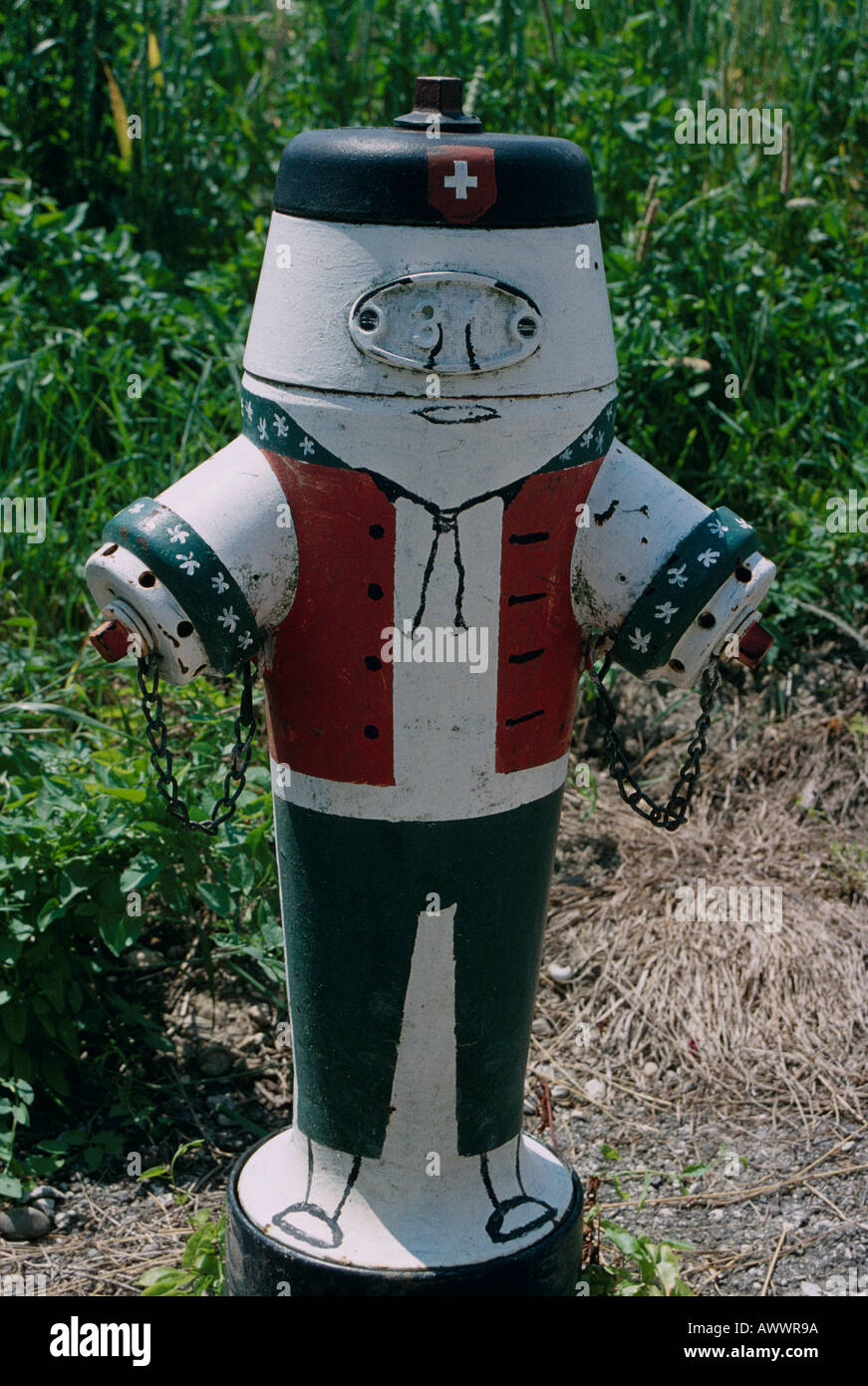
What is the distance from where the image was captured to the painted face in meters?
1.94

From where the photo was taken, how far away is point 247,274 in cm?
453

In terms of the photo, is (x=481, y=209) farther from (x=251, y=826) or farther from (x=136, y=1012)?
(x=136, y=1012)

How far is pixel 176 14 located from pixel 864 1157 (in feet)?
14.5

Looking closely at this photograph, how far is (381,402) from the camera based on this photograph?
6.45ft

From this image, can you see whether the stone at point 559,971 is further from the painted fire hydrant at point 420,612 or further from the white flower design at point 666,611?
the white flower design at point 666,611

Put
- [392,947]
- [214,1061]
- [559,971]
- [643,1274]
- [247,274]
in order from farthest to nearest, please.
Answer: [247,274]
[559,971]
[214,1061]
[643,1274]
[392,947]

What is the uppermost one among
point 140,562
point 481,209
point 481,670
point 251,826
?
point 481,209

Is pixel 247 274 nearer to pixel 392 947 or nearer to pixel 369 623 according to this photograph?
pixel 369 623

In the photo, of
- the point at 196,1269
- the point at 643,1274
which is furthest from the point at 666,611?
the point at 196,1269

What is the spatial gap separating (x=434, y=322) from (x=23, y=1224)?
1.76 metres

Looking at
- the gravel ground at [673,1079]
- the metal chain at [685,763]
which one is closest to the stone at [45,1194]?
the gravel ground at [673,1079]

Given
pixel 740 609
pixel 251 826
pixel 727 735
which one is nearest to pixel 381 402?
pixel 740 609

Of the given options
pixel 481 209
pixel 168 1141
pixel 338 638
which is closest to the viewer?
pixel 481 209
